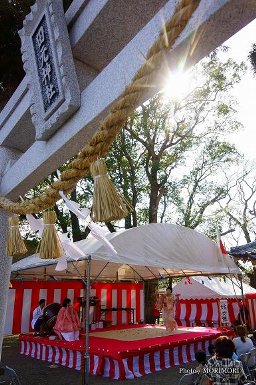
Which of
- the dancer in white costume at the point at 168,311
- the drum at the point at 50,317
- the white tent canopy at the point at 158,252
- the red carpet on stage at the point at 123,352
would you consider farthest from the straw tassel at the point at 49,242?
the dancer in white costume at the point at 168,311

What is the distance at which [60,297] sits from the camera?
11.1 meters

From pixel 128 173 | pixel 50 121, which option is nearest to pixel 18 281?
pixel 128 173

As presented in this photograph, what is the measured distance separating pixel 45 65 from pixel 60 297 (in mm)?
10390

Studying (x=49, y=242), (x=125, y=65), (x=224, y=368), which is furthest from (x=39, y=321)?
(x=125, y=65)

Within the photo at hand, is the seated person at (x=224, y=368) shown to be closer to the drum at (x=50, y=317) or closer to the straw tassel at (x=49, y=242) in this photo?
the straw tassel at (x=49, y=242)

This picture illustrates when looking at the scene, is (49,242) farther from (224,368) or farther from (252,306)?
(252,306)

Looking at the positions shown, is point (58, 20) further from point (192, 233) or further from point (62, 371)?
point (192, 233)

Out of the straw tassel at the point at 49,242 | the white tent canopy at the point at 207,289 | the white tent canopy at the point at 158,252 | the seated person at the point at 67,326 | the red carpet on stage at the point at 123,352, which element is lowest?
the red carpet on stage at the point at 123,352

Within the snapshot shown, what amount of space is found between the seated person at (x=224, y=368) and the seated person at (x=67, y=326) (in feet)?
16.7

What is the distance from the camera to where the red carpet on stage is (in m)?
5.86

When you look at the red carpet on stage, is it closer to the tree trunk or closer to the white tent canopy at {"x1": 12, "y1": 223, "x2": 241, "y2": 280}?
the white tent canopy at {"x1": 12, "y1": 223, "x2": 241, "y2": 280}

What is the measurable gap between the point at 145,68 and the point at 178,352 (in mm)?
7314

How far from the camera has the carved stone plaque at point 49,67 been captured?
5.11 ft

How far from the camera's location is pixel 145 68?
97cm
